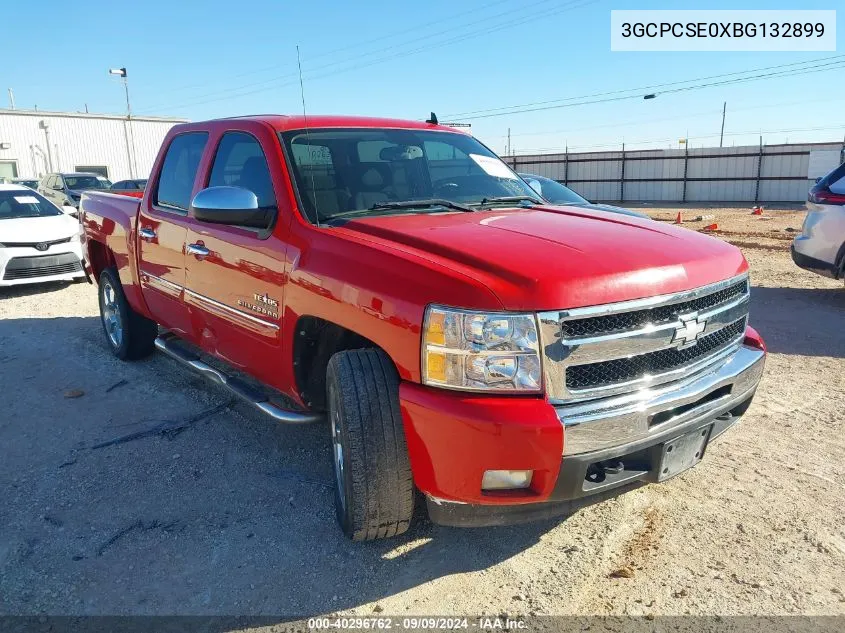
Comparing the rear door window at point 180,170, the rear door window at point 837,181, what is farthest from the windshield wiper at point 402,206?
the rear door window at point 837,181

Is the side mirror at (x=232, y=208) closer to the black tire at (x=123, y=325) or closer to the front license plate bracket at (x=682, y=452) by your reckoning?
the front license plate bracket at (x=682, y=452)

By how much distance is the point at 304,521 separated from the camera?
3152mm

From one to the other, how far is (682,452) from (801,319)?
17.6 feet

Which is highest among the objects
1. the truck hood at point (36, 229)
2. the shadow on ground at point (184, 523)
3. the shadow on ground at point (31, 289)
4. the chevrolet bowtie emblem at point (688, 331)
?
Answer: the chevrolet bowtie emblem at point (688, 331)

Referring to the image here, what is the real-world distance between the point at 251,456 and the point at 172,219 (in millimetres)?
1665

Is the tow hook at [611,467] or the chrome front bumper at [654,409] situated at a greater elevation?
the chrome front bumper at [654,409]

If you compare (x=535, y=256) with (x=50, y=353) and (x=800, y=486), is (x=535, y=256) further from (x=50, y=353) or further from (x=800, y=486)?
(x=50, y=353)

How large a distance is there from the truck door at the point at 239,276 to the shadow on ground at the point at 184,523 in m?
0.58

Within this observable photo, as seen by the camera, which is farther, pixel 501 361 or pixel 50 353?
pixel 50 353

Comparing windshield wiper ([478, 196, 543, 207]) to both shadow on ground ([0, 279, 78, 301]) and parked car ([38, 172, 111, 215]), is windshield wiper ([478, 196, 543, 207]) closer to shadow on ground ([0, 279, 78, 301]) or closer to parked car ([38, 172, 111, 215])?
shadow on ground ([0, 279, 78, 301])

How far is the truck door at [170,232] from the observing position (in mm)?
4246

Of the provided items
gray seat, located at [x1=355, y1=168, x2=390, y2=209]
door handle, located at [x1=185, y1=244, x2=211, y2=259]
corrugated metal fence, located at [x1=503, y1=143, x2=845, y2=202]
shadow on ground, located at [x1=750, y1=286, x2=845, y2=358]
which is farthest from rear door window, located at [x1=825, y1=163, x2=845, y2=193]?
corrugated metal fence, located at [x1=503, y1=143, x2=845, y2=202]

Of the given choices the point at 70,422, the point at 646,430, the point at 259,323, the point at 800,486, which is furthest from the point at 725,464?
the point at 70,422

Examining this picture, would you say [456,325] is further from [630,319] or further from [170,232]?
[170,232]
